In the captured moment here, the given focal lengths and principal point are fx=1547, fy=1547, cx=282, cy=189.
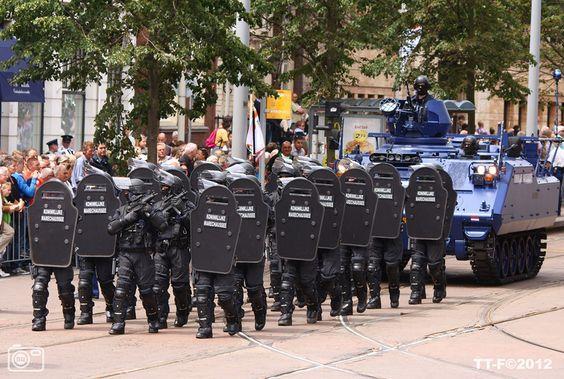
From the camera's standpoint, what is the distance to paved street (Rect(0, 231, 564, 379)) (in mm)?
12977

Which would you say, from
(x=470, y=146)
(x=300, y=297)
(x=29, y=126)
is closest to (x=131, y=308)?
(x=300, y=297)

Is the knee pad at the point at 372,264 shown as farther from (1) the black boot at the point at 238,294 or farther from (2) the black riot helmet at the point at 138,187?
(2) the black riot helmet at the point at 138,187

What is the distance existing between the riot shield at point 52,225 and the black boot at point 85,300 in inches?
14.1

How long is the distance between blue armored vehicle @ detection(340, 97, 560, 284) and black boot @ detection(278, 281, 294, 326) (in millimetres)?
4007

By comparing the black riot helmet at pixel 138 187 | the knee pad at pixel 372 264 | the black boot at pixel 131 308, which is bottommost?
the black boot at pixel 131 308

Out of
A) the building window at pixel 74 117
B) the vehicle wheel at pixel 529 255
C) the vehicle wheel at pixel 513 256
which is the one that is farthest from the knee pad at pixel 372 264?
the building window at pixel 74 117

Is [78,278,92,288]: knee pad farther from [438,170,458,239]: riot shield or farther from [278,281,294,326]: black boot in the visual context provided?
[438,170,458,239]: riot shield

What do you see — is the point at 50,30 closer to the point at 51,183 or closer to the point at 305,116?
the point at 51,183

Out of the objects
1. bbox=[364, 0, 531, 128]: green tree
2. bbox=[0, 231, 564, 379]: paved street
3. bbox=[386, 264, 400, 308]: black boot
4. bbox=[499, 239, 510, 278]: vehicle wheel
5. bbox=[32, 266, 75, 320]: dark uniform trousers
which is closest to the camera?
bbox=[0, 231, 564, 379]: paved street

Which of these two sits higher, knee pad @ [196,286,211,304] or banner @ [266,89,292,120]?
banner @ [266,89,292,120]

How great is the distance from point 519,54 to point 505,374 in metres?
21.9

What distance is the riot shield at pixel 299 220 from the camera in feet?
53.3

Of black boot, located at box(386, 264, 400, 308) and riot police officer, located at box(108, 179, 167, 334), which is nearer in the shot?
riot police officer, located at box(108, 179, 167, 334)

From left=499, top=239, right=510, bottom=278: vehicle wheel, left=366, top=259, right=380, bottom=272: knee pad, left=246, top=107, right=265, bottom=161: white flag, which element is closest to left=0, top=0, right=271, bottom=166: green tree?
left=246, top=107, right=265, bottom=161: white flag
